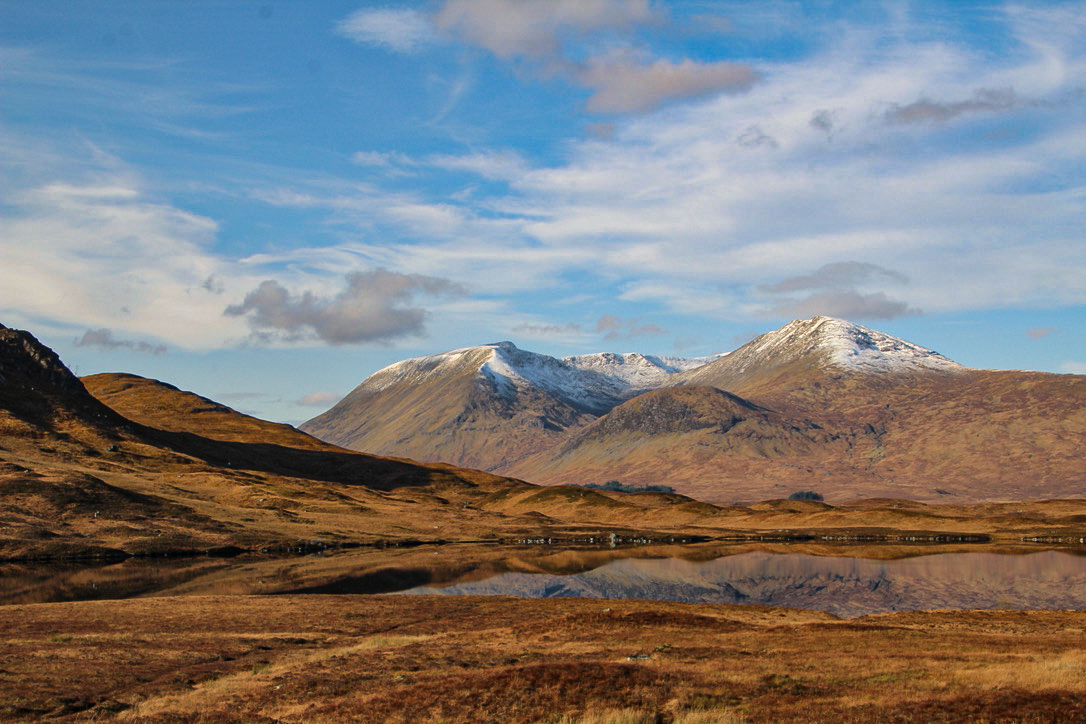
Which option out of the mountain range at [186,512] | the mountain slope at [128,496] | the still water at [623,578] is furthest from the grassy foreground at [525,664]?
the mountain range at [186,512]

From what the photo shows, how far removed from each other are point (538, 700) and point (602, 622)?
21.9 m

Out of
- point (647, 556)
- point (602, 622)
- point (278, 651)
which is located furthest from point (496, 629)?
point (647, 556)

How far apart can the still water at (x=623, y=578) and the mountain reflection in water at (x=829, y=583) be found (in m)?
0.11

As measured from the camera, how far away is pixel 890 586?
82312 millimetres

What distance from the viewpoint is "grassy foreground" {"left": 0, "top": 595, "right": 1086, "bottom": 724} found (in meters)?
26.2

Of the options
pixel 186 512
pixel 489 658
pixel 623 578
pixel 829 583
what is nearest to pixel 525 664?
pixel 489 658

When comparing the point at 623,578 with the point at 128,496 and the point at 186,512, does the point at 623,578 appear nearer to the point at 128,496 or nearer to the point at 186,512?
the point at 186,512

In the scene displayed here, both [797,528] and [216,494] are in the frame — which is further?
[797,528]

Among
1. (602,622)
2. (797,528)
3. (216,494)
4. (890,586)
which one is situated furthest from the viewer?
(797,528)

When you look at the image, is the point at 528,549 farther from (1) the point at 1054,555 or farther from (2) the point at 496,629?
(2) the point at 496,629

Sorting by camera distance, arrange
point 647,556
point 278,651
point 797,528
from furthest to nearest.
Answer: point 797,528 → point 647,556 → point 278,651

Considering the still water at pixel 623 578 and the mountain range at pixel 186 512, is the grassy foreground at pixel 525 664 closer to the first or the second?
the still water at pixel 623 578

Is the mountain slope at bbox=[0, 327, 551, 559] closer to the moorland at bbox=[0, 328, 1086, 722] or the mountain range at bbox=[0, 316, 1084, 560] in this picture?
the mountain range at bbox=[0, 316, 1084, 560]

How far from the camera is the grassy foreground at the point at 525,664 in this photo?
2622cm
